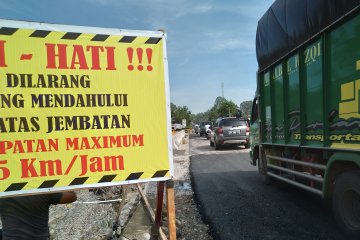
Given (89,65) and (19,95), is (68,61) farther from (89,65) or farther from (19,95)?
(19,95)

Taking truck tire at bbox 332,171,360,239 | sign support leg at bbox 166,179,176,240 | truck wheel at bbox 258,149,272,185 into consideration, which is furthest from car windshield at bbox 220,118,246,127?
sign support leg at bbox 166,179,176,240

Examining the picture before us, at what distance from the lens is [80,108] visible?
300 cm

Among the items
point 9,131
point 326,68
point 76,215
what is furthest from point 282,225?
point 9,131

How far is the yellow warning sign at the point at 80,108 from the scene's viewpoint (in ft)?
9.24

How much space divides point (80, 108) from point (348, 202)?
3.81 m

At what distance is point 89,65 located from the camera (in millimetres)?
3035

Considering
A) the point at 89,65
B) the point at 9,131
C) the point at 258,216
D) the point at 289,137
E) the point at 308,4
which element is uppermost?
the point at 308,4

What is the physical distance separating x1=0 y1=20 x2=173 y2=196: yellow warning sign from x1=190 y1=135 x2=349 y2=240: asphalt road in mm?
2567

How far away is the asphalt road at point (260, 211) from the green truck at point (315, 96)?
0.43 meters

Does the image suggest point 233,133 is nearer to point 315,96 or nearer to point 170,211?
point 315,96

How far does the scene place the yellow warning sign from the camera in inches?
111

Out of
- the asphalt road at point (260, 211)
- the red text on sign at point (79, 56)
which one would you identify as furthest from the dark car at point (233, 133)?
the red text on sign at point (79, 56)

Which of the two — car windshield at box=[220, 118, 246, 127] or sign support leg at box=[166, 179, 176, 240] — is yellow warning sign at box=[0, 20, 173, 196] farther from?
car windshield at box=[220, 118, 246, 127]

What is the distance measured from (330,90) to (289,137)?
1.98 m
